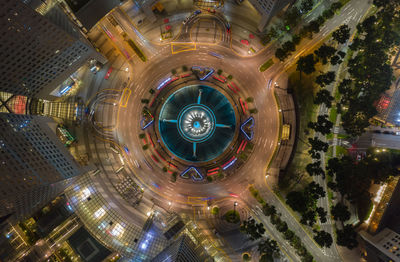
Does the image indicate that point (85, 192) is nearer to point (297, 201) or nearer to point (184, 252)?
point (184, 252)

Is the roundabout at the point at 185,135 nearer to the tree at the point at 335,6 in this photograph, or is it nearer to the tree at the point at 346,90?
the tree at the point at 346,90

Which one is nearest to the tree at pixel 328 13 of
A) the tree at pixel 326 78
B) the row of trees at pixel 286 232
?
the tree at pixel 326 78

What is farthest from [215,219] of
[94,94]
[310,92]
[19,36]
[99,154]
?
[19,36]

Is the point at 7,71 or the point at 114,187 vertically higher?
the point at 7,71

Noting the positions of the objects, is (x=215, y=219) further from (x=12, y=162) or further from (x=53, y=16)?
(x=53, y=16)

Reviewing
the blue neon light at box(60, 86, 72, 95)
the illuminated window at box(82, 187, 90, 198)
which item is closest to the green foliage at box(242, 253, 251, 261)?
the illuminated window at box(82, 187, 90, 198)
